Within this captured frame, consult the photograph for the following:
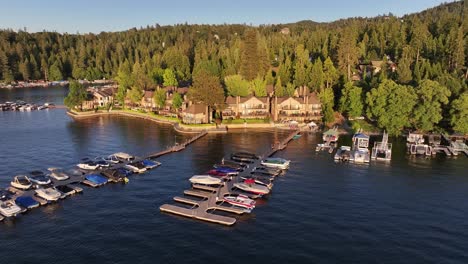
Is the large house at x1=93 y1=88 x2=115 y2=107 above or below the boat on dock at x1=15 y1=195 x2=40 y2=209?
above

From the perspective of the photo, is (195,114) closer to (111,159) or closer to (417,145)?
(111,159)

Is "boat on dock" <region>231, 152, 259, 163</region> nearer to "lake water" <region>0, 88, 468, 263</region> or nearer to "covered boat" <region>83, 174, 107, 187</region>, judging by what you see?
"lake water" <region>0, 88, 468, 263</region>

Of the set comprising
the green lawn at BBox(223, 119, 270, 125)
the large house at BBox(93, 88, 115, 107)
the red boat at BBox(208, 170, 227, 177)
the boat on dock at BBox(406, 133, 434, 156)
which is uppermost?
the large house at BBox(93, 88, 115, 107)

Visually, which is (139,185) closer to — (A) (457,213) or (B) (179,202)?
(B) (179,202)

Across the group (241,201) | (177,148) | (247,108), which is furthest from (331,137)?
(241,201)

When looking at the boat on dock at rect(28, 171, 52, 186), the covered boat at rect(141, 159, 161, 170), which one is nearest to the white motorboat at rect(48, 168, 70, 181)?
the boat on dock at rect(28, 171, 52, 186)

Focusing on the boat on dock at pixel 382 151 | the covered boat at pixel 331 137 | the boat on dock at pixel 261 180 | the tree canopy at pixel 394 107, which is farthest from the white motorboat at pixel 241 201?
the tree canopy at pixel 394 107
